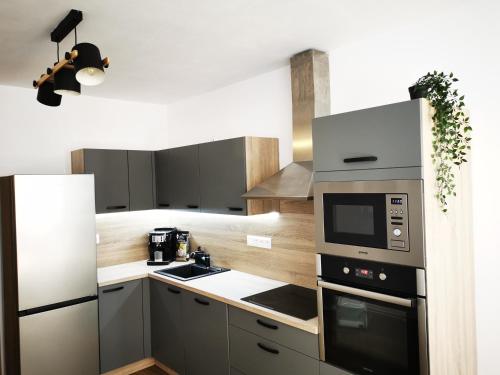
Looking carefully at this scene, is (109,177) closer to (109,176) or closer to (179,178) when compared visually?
(109,176)

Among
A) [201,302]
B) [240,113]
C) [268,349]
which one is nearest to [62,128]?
[240,113]

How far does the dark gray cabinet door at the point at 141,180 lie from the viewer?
378 cm

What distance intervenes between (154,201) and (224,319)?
1672mm

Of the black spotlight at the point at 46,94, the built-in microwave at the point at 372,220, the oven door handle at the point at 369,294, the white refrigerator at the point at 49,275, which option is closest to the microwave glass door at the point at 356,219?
the built-in microwave at the point at 372,220

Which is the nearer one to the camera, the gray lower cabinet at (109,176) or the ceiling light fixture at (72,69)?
the ceiling light fixture at (72,69)

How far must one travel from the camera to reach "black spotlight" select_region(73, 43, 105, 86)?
1.87 meters

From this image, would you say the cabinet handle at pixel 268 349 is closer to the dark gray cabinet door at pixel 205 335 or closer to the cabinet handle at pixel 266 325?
the cabinet handle at pixel 266 325

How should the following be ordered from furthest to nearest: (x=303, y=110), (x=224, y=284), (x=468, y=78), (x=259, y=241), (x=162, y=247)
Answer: (x=162, y=247) < (x=259, y=241) < (x=224, y=284) < (x=303, y=110) < (x=468, y=78)

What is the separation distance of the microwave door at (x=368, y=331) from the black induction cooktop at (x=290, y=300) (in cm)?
25

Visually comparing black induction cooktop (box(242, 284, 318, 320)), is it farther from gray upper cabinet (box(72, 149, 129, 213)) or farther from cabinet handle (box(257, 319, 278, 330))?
gray upper cabinet (box(72, 149, 129, 213))

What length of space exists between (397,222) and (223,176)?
5.41ft

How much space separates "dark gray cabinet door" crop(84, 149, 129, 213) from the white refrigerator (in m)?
0.41

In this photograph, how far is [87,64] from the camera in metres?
1.86

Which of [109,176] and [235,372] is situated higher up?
[109,176]
